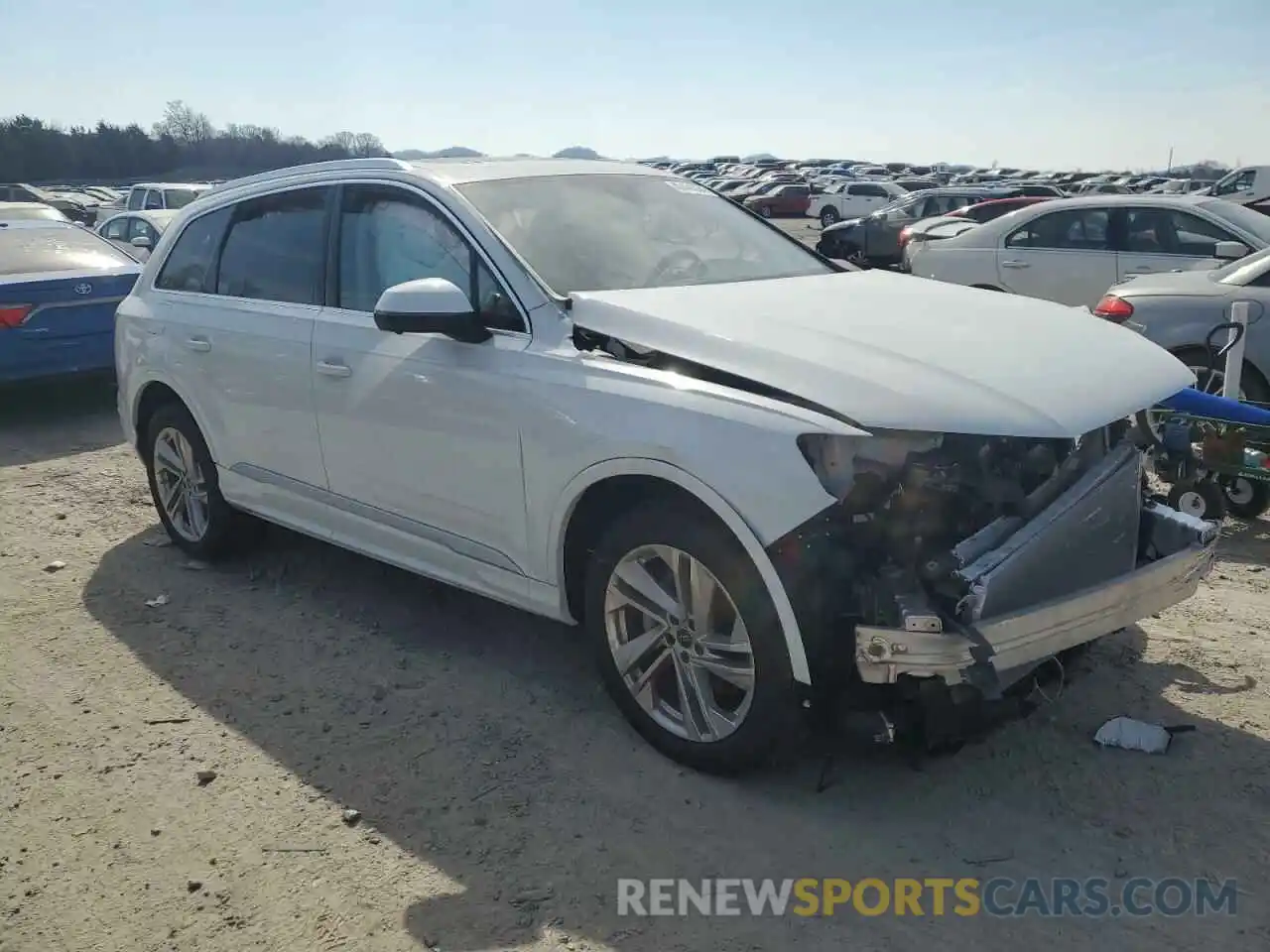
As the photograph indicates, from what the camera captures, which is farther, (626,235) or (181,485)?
(181,485)

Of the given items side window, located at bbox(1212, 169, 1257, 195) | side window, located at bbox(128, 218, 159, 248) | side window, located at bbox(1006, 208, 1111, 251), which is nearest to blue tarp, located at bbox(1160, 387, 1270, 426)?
side window, located at bbox(1006, 208, 1111, 251)

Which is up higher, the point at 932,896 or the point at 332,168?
the point at 332,168

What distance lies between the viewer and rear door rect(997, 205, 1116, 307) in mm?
9875

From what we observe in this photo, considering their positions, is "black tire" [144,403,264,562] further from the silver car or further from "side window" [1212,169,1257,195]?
"side window" [1212,169,1257,195]

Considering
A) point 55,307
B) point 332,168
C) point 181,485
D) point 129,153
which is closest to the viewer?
point 332,168

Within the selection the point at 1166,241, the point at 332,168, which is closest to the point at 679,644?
the point at 332,168

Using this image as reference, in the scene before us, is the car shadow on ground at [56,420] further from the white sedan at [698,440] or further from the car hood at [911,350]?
the car hood at [911,350]

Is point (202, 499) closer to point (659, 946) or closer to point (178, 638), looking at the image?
point (178, 638)

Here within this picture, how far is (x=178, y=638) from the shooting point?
15.5 ft

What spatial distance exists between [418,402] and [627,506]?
38.4 inches

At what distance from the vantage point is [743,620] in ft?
10.2

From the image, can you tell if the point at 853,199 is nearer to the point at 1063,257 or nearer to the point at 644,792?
the point at 1063,257


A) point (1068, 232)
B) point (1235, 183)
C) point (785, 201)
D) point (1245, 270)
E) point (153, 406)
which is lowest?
point (153, 406)

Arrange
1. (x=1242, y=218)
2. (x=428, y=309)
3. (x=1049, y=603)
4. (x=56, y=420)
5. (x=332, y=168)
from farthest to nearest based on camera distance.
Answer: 1. (x=1242, y=218)
2. (x=56, y=420)
3. (x=332, y=168)
4. (x=428, y=309)
5. (x=1049, y=603)
